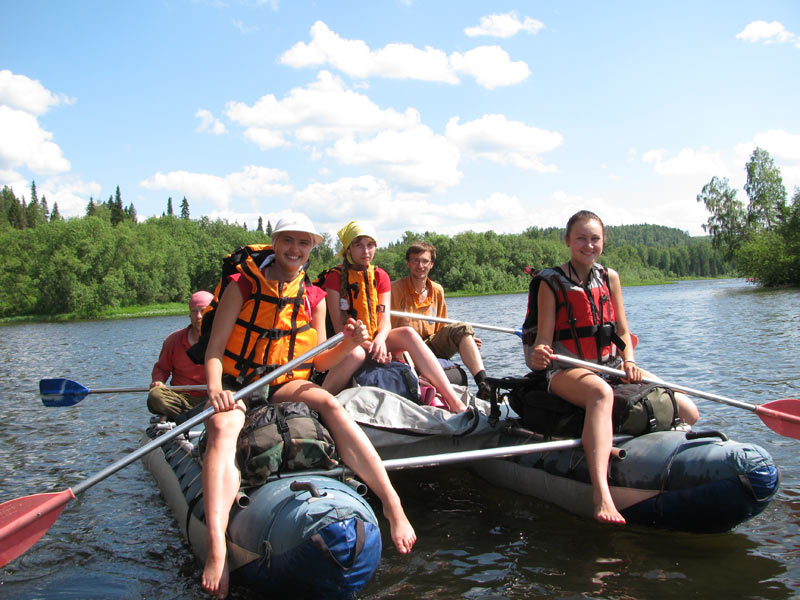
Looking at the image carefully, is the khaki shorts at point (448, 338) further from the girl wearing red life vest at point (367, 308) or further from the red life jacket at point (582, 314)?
the red life jacket at point (582, 314)

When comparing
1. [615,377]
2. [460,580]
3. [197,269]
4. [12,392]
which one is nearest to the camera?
[460,580]

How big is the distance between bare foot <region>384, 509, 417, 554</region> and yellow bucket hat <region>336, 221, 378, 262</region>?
7.84 feet

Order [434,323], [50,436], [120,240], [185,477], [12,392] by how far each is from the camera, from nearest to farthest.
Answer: [185,477] → [434,323] → [50,436] → [12,392] → [120,240]

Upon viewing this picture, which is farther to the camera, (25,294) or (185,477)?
(25,294)

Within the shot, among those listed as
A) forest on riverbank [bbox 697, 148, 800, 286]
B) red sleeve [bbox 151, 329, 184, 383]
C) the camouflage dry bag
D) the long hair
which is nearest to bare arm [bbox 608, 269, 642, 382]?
the long hair

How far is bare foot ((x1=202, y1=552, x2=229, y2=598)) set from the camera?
9.29 feet

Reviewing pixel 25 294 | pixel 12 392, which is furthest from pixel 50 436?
pixel 25 294

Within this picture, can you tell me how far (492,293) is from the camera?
64062mm

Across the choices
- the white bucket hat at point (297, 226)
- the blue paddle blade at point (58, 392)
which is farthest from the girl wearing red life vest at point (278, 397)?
the blue paddle blade at point (58, 392)

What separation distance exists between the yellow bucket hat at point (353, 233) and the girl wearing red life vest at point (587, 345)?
4.82 feet

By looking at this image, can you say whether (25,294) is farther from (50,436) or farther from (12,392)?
(50,436)

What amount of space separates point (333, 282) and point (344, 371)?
30.8 inches

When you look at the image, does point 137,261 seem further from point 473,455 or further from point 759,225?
point 473,455

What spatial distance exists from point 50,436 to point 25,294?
44237mm
